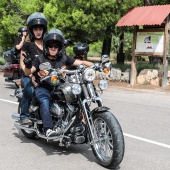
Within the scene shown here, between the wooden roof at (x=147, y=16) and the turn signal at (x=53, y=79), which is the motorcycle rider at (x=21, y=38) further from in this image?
the turn signal at (x=53, y=79)

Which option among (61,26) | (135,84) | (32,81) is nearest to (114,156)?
(32,81)

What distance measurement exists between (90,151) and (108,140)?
0.92 m

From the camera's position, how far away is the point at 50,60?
242 inches

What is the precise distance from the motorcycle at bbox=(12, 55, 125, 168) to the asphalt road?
307 millimetres

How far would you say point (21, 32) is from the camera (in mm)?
12078

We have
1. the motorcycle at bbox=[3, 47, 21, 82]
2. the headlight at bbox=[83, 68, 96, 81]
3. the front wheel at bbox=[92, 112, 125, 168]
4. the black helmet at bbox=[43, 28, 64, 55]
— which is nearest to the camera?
the front wheel at bbox=[92, 112, 125, 168]

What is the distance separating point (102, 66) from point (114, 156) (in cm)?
125

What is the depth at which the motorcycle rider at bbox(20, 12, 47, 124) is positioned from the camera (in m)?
6.41

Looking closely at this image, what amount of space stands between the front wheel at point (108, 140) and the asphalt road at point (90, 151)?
0.59ft

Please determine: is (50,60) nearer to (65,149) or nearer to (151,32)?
(65,149)

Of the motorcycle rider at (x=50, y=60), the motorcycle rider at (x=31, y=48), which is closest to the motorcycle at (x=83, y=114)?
the motorcycle rider at (x=50, y=60)

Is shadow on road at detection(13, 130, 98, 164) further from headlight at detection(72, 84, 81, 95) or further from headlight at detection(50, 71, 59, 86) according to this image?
headlight at detection(50, 71, 59, 86)

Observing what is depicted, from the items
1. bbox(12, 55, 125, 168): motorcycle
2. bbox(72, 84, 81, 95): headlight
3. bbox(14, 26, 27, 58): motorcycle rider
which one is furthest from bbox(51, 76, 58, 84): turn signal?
bbox(14, 26, 27, 58): motorcycle rider

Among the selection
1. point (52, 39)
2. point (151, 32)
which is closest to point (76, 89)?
point (52, 39)
